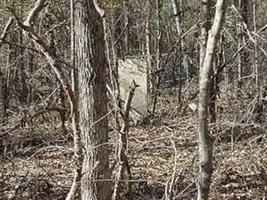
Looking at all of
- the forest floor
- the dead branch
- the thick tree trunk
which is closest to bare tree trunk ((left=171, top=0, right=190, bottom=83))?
the forest floor

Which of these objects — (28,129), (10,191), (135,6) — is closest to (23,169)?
(10,191)

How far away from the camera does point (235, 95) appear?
10.9 metres

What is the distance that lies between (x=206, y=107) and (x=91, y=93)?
2.76 m

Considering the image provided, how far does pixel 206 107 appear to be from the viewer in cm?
388

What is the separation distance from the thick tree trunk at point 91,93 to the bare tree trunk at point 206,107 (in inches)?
97.9

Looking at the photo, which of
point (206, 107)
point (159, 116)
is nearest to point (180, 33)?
point (159, 116)

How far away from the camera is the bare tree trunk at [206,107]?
3.77 meters

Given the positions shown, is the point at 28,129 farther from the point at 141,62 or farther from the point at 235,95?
the point at 235,95

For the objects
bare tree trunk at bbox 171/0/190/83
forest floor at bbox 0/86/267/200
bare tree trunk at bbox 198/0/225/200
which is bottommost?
forest floor at bbox 0/86/267/200

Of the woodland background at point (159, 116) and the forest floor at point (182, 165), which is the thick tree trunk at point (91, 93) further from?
the forest floor at point (182, 165)

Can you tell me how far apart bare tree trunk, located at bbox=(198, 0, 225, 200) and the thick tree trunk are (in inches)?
97.9

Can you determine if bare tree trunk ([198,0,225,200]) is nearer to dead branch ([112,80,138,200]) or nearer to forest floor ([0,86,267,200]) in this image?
forest floor ([0,86,267,200])

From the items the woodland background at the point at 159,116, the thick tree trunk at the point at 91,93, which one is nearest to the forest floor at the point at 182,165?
the woodland background at the point at 159,116

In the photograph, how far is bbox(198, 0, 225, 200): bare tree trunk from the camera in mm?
3766
